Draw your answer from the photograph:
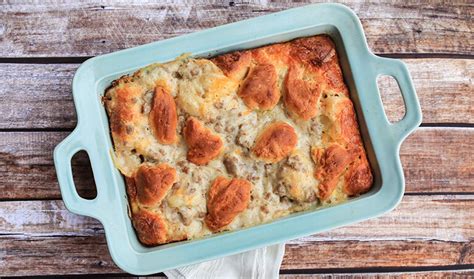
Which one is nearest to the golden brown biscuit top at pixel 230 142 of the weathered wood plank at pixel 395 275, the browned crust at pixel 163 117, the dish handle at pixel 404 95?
the browned crust at pixel 163 117

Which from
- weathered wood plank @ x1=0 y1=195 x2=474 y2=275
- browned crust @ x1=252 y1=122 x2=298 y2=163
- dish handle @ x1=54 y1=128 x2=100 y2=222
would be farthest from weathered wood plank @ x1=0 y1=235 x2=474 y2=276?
browned crust @ x1=252 y1=122 x2=298 y2=163

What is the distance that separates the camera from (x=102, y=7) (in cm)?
186

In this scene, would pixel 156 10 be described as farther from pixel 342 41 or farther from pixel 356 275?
pixel 356 275

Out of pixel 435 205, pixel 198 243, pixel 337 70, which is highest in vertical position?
pixel 337 70

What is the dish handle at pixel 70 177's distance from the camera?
5.21 feet

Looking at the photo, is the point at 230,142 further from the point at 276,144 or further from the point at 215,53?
the point at 215,53

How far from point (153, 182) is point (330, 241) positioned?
2.10 ft

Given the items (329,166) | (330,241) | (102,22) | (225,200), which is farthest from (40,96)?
(330,241)

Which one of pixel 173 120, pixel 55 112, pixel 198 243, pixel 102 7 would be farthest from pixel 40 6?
pixel 198 243

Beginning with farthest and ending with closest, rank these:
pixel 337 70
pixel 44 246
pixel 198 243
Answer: pixel 44 246, pixel 337 70, pixel 198 243

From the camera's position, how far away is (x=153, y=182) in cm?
158

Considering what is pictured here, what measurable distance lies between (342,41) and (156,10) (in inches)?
23.6

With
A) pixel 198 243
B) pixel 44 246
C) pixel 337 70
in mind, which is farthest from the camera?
pixel 44 246

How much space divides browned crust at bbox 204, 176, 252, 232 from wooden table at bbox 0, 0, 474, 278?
0.37 m
